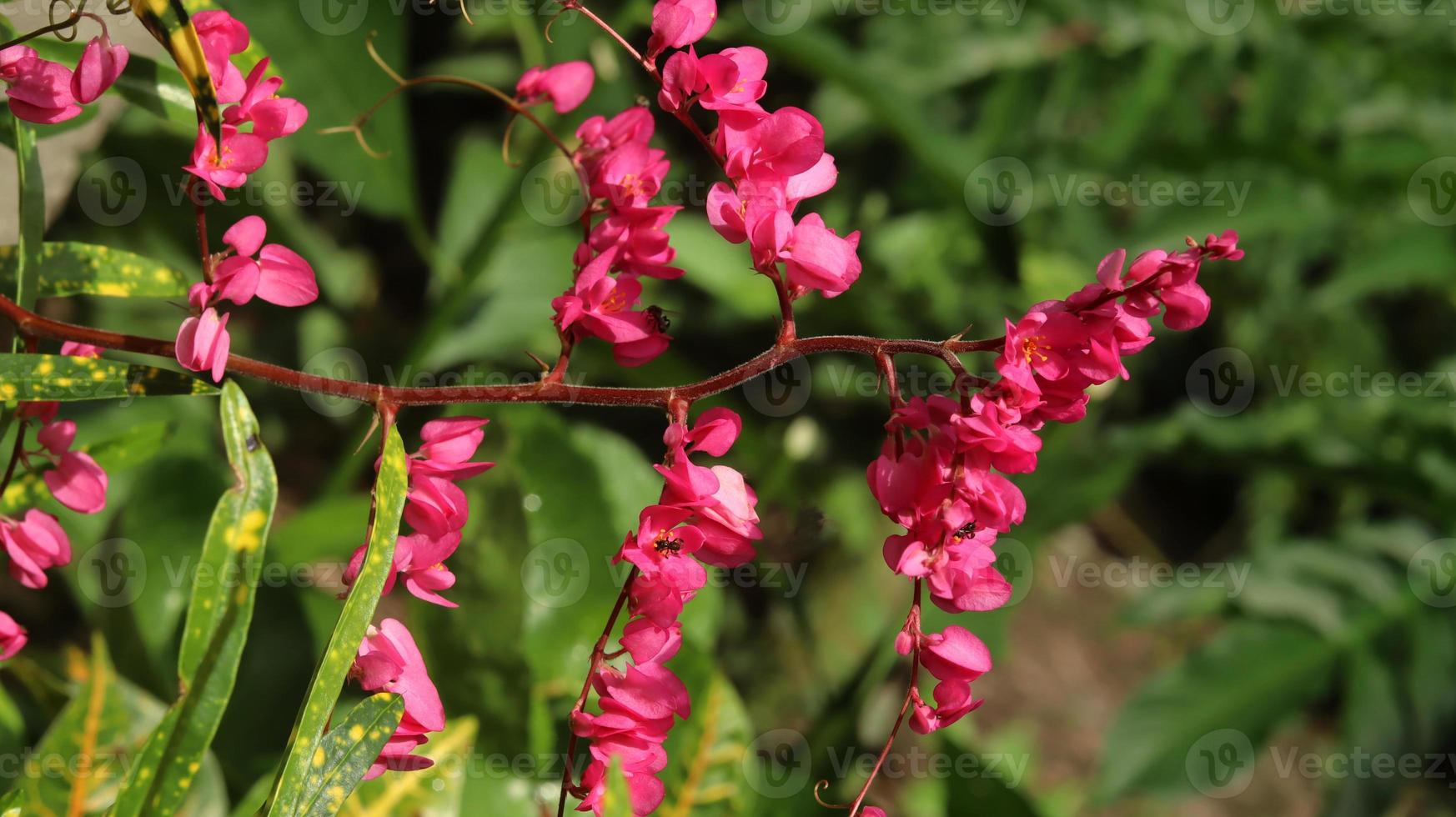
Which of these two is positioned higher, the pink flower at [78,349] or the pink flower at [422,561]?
the pink flower at [78,349]

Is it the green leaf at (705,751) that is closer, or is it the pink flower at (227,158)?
the pink flower at (227,158)

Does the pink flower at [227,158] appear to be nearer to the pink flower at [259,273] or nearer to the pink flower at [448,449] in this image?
the pink flower at [259,273]

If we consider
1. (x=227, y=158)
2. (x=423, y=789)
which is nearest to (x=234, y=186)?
(x=227, y=158)

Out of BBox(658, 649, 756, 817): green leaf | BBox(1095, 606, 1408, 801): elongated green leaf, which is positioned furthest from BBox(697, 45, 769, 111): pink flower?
BBox(1095, 606, 1408, 801): elongated green leaf

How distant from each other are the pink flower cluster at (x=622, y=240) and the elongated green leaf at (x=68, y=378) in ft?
0.63

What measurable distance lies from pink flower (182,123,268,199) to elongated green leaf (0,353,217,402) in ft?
0.29

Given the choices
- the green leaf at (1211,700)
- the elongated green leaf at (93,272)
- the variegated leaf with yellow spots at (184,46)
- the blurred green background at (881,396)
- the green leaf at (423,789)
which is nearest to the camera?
the variegated leaf with yellow spots at (184,46)

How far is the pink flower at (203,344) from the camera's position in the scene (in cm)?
47

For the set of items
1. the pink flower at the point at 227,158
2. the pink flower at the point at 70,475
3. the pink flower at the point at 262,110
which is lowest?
the pink flower at the point at 70,475

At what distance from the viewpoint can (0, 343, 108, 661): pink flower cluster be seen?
1.74 feet

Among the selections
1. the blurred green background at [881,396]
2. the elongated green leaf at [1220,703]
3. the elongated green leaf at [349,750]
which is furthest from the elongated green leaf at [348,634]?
the elongated green leaf at [1220,703]

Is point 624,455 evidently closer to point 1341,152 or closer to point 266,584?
point 266,584

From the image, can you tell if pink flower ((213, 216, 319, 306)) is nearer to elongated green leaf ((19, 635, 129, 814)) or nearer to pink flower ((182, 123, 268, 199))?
pink flower ((182, 123, 268, 199))

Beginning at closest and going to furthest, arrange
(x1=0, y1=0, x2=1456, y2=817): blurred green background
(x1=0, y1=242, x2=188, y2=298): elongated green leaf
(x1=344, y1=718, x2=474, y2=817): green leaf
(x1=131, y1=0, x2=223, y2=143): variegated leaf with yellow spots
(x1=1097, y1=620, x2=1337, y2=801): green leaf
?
(x1=131, y1=0, x2=223, y2=143): variegated leaf with yellow spots < (x1=0, y1=242, x2=188, y2=298): elongated green leaf < (x1=344, y1=718, x2=474, y2=817): green leaf < (x1=0, y1=0, x2=1456, y2=817): blurred green background < (x1=1097, y1=620, x2=1337, y2=801): green leaf
